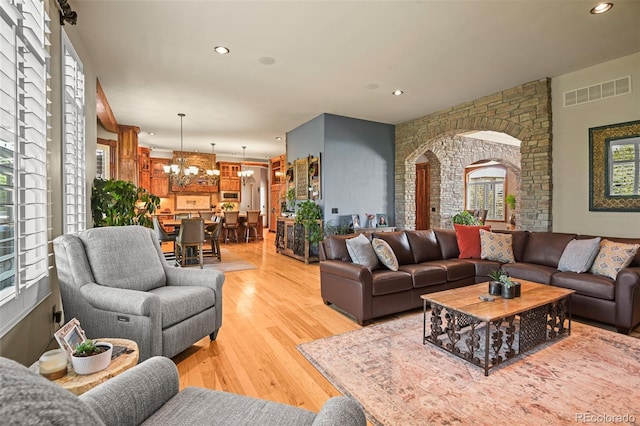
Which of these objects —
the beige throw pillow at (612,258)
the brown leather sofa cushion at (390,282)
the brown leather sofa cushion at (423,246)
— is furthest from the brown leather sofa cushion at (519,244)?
the brown leather sofa cushion at (390,282)

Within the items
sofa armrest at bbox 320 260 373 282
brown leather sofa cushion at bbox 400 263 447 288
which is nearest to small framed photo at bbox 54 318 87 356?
sofa armrest at bbox 320 260 373 282

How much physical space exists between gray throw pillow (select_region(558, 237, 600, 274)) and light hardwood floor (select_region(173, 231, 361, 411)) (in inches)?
100

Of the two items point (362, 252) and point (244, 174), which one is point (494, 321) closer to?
point (362, 252)

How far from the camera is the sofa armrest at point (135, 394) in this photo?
994 mm

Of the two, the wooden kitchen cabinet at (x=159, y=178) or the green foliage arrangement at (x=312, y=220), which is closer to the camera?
the green foliage arrangement at (x=312, y=220)

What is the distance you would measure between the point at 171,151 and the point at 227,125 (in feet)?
13.8

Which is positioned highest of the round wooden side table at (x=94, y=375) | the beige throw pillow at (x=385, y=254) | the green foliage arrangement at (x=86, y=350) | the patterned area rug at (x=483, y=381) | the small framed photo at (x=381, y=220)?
the small framed photo at (x=381, y=220)

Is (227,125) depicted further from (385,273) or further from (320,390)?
(320,390)

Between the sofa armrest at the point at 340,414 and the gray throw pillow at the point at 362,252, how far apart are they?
2499 mm

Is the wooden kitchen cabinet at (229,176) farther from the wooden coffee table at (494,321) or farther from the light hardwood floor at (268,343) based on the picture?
the wooden coffee table at (494,321)

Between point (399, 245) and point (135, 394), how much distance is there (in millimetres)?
3407

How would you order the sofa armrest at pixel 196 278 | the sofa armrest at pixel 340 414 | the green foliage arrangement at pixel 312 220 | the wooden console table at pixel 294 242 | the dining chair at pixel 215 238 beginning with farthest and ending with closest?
the dining chair at pixel 215 238
the wooden console table at pixel 294 242
the green foliage arrangement at pixel 312 220
the sofa armrest at pixel 196 278
the sofa armrest at pixel 340 414

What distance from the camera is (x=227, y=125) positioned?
736cm

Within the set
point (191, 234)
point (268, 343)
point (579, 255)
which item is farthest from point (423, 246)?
point (191, 234)
